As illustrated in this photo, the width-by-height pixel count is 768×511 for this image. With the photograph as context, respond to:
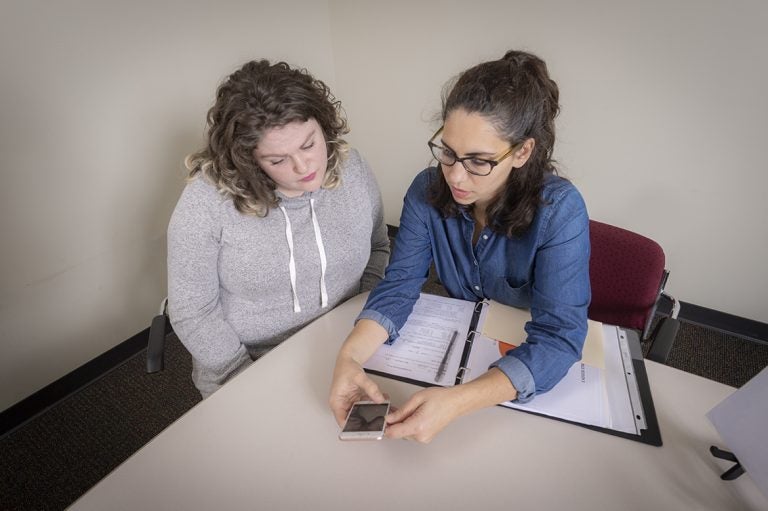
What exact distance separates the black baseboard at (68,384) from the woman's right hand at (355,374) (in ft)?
5.29

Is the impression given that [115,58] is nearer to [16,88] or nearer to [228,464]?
[16,88]

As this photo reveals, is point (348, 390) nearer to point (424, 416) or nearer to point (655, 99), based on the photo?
point (424, 416)

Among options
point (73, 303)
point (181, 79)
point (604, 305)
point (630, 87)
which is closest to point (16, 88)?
point (181, 79)

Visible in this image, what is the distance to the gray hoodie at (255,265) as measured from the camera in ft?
3.65

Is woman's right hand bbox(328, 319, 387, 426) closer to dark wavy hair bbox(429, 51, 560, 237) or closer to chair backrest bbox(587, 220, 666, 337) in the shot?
dark wavy hair bbox(429, 51, 560, 237)

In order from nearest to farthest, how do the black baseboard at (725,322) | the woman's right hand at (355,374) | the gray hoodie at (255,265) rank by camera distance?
the woman's right hand at (355,374), the gray hoodie at (255,265), the black baseboard at (725,322)

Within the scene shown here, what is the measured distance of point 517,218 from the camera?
1036 millimetres

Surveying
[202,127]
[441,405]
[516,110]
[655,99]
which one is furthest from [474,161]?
[202,127]

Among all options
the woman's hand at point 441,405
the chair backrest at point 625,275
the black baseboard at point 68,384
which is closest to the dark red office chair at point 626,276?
the chair backrest at point 625,275

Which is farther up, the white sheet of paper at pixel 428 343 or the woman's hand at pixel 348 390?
the woman's hand at pixel 348 390

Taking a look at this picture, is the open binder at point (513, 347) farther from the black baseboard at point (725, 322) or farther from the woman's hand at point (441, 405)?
the black baseboard at point (725, 322)

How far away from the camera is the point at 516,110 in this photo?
918 mm

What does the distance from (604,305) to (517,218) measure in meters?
0.50

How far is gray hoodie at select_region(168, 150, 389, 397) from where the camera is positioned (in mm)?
1111
